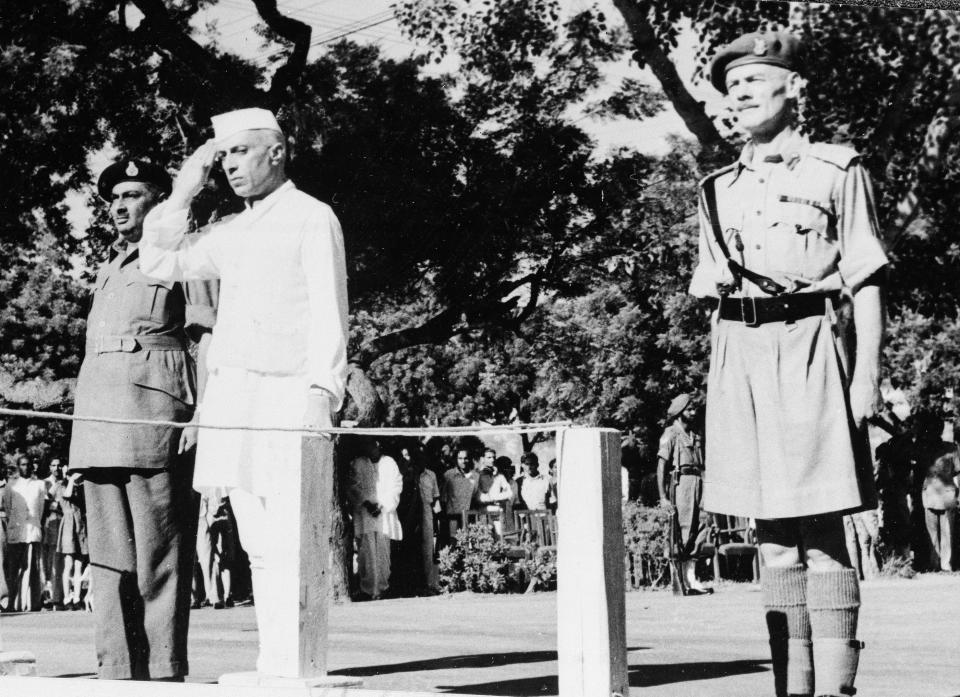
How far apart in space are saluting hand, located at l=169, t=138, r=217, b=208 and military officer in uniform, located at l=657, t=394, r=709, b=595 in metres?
7.96

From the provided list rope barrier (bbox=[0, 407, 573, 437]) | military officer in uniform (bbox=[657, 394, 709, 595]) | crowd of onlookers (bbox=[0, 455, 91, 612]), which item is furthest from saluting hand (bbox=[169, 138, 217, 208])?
crowd of onlookers (bbox=[0, 455, 91, 612])

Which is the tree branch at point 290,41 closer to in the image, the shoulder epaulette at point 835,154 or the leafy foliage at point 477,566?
the shoulder epaulette at point 835,154

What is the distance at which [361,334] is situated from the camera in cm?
1019

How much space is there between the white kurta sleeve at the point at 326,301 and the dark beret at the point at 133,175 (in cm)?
100

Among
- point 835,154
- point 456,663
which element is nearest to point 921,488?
point 456,663

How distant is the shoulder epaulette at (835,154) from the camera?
4570 mm

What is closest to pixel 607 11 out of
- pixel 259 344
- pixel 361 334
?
pixel 361 334

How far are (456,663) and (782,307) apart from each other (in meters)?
2.95

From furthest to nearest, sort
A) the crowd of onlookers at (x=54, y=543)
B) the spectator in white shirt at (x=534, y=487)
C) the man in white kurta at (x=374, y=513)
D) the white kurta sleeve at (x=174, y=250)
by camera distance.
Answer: the spectator in white shirt at (x=534, y=487)
the crowd of onlookers at (x=54, y=543)
the man in white kurta at (x=374, y=513)
the white kurta sleeve at (x=174, y=250)

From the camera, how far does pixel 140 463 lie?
564 cm

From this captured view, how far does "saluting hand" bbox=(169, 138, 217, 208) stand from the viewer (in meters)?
5.42

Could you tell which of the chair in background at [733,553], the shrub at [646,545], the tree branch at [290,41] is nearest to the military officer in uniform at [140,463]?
the tree branch at [290,41]

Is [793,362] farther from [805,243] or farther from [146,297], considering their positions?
[146,297]

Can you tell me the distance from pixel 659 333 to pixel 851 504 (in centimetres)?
977
